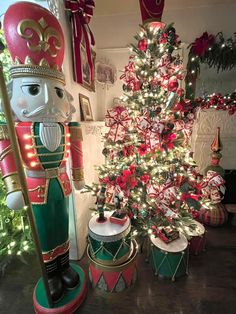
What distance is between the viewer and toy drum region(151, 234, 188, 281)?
1.31 m

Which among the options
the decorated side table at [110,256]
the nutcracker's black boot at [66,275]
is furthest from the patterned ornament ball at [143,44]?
the nutcracker's black boot at [66,275]

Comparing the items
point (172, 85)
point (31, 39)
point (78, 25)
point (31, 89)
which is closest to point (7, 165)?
point (31, 89)

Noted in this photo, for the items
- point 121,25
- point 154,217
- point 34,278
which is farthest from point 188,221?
point 121,25

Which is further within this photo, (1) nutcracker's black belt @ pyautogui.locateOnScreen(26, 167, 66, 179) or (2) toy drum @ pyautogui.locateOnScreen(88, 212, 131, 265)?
(2) toy drum @ pyautogui.locateOnScreen(88, 212, 131, 265)

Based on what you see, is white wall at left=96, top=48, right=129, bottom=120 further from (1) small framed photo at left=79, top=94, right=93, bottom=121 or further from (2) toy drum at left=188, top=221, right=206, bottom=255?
(2) toy drum at left=188, top=221, right=206, bottom=255

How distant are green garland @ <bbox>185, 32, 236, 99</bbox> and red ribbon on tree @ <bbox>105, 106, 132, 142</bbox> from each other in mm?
962

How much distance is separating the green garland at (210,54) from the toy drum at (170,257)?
5.45ft

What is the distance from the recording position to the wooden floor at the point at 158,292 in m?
1.15

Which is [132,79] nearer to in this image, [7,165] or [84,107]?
[84,107]

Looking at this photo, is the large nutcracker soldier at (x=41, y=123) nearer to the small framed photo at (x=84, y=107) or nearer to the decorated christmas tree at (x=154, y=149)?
the decorated christmas tree at (x=154, y=149)

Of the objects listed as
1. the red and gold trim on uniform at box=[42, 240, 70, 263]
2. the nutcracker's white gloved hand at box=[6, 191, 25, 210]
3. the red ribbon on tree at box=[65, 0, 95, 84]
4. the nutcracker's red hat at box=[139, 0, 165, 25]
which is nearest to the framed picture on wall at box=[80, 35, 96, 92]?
the red ribbon on tree at box=[65, 0, 95, 84]

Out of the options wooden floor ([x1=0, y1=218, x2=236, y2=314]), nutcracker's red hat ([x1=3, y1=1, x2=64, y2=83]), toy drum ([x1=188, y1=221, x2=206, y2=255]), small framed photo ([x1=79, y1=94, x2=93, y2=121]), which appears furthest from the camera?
small framed photo ([x1=79, y1=94, x2=93, y2=121])

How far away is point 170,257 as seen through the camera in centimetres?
132

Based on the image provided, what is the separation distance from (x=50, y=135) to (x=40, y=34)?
47cm
